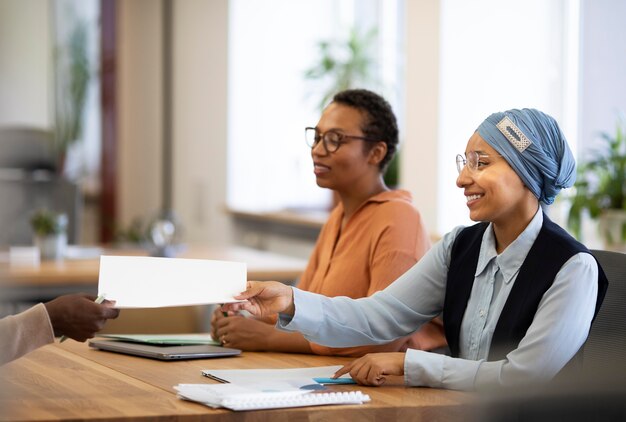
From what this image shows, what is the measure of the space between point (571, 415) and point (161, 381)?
0.81 meters

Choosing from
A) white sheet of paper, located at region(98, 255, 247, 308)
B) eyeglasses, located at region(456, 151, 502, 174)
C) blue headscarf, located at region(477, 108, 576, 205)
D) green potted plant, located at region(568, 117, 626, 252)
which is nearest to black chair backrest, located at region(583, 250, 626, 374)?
blue headscarf, located at region(477, 108, 576, 205)

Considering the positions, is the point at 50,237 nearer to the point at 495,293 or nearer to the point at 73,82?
the point at 495,293

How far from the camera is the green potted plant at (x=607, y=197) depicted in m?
3.30

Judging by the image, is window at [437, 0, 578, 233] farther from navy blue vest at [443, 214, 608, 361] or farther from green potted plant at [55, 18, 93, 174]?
green potted plant at [55, 18, 93, 174]

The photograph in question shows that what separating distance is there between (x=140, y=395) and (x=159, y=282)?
0.71 ft

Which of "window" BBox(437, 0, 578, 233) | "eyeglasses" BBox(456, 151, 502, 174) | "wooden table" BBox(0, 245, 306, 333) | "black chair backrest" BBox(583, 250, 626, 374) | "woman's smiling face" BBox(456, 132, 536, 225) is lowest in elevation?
"wooden table" BBox(0, 245, 306, 333)

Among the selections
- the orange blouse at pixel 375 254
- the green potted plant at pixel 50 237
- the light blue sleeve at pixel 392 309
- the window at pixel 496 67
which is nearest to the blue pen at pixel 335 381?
the light blue sleeve at pixel 392 309

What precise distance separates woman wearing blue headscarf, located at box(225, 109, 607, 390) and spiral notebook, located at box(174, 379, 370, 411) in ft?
0.56

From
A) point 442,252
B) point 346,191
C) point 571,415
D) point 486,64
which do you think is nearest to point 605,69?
point 486,64

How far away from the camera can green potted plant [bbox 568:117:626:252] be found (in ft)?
10.8

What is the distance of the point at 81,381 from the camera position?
6.34 feet

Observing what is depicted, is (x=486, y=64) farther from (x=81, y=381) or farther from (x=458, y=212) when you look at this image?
(x=81, y=381)

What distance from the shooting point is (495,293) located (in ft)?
6.45

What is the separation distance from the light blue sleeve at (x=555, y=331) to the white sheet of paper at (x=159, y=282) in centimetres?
53
